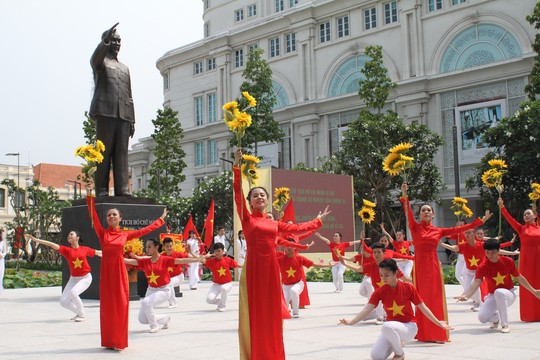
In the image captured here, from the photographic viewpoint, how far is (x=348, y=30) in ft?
132

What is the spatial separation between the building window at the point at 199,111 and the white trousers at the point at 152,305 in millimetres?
40698

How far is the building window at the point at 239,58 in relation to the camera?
46.6m

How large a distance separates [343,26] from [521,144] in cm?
1868

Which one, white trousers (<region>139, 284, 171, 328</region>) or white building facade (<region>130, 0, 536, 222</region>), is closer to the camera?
white trousers (<region>139, 284, 171, 328</region>)

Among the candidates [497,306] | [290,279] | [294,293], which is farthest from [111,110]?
[497,306]

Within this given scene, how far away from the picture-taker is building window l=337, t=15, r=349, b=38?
1594 inches

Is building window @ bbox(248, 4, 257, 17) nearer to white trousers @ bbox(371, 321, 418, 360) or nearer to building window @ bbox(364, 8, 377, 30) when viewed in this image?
building window @ bbox(364, 8, 377, 30)

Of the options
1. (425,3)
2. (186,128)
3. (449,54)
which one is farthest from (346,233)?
(186,128)

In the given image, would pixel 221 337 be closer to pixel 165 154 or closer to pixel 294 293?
pixel 294 293

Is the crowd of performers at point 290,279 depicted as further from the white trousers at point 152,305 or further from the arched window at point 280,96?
the arched window at point 280,96

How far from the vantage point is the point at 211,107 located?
49.1m

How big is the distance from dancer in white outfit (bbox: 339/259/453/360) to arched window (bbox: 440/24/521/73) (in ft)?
96.2

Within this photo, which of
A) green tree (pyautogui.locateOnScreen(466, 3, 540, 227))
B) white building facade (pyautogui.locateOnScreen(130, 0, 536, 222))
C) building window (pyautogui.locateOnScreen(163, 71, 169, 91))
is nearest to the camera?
green tree (pyautogui.locateOnScreen(466, 3, 540, 227))

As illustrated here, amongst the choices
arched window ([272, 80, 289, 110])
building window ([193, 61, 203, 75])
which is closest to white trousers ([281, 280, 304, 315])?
arched window ([272, 80, 289, 110])
